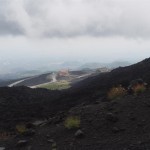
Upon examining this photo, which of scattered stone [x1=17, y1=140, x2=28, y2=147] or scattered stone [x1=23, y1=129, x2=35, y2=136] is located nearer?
scattered stone [x1=17, y1=140, x2=28, y2=147]

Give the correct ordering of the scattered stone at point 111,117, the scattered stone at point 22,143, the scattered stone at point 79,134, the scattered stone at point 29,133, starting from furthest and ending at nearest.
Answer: the scattered stone at point 29,133, the scattered stone at point 111,117, the scattered stone at point 22,143, the scattered stone at point 79,134

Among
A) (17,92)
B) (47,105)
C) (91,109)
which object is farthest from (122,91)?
(17,92)

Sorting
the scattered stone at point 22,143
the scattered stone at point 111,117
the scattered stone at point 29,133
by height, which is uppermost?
the scattered stone at point 111,117

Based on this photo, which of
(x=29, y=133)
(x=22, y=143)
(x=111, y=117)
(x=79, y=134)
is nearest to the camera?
(x=79, y=134)

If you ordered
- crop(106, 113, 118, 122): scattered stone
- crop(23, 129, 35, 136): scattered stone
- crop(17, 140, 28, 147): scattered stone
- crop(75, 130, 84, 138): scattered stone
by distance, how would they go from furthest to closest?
crop(23, 129, 35, 136): scattered stone
crop(106, 113, 118, 122): scattered stone
crop(17, 140, 28, 147): scattered stone
crop(75, 130, 84, 138): scattered stone

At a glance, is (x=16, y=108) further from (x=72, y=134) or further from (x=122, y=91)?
(x=72, y=134)

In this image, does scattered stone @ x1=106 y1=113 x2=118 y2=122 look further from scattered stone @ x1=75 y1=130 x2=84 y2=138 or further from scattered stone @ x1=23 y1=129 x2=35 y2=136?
scattered stone @ x1=23 y1=129 x2=35 y2=136

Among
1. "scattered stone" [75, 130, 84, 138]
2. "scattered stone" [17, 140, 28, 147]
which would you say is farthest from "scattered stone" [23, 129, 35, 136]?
"scattered stone" [75, 130, 84, 138]

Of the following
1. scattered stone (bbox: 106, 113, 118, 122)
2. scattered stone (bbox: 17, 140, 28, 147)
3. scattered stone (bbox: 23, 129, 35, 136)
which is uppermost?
scattered stone (bbox: 106, 113, 118, 122)

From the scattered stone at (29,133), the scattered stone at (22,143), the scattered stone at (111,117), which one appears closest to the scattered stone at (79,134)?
the scattered stone at (111,117)

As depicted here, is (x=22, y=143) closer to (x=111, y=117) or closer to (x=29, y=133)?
(x=29, y=133)

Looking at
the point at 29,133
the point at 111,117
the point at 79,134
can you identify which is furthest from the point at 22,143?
the point at 111,117

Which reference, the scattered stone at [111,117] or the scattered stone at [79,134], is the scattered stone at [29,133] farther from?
the scattered stone at [111,117]
